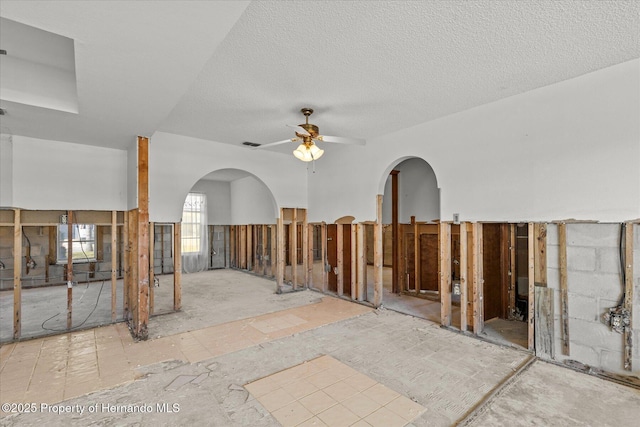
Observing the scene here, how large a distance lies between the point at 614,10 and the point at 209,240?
10501 millimetres

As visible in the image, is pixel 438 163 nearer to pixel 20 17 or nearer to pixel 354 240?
pixel 354 240

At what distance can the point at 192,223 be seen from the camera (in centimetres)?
1028

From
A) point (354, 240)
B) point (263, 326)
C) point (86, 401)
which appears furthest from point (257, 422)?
point (354, 240)

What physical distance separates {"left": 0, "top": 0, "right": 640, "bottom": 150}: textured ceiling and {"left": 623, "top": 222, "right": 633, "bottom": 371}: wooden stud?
1768 millimetres

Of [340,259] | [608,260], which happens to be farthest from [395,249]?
[608,260]

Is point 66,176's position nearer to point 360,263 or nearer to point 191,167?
point 191,167

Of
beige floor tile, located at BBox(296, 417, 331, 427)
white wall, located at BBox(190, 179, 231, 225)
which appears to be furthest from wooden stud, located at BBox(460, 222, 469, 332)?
white wall, located at BBox(190, 179, 231, 225)

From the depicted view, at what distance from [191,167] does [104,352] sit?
327 cm

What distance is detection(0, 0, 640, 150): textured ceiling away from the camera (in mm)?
2045

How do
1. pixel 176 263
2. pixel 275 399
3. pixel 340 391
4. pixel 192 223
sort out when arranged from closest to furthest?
pixel 275 399
pixel 340 391
pixel 176 263
pixel 192 223

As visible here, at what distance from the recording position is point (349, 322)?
486cm

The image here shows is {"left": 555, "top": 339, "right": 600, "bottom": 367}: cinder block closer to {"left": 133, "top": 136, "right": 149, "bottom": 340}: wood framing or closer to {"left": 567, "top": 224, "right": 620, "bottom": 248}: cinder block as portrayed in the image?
{"left": 567, "top": 224, "right": 620, "bottom": 248}: cinder block

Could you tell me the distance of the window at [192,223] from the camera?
10.1 m

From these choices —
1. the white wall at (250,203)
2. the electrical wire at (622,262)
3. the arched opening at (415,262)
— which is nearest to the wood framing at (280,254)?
the white wall at (250,203)
